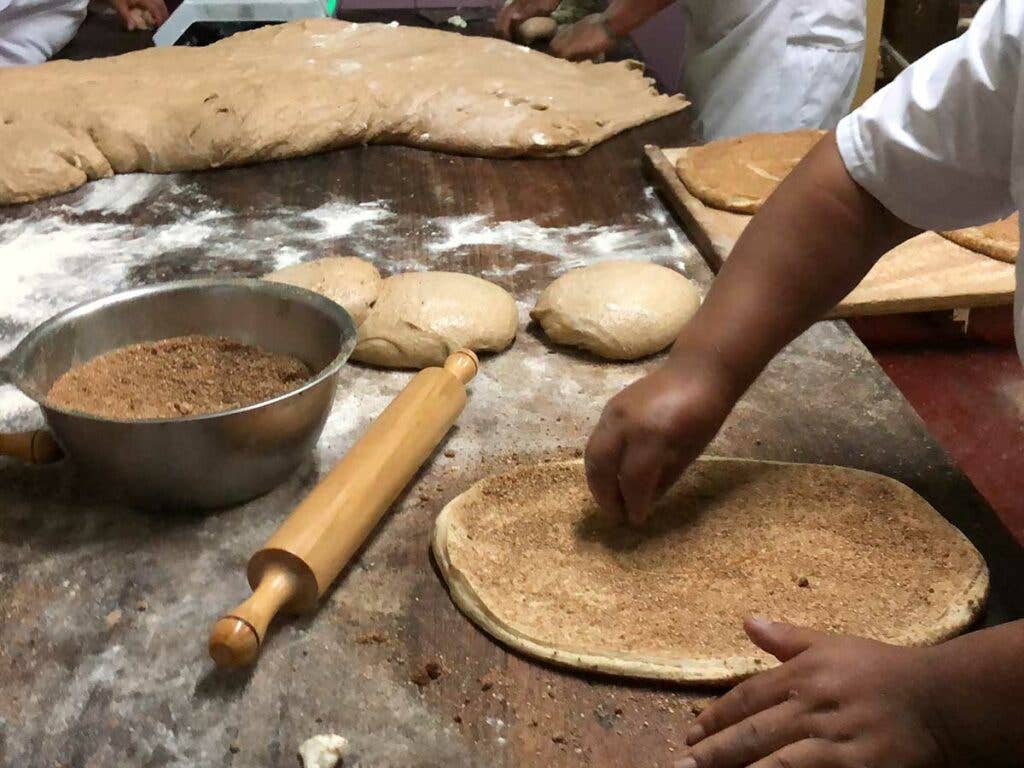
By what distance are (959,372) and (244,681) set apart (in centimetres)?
161

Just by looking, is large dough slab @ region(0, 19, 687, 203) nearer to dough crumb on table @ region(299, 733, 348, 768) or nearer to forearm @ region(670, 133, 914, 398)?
forearm @ region(670, 133, 914, 398)

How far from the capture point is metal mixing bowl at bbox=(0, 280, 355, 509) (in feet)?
3.55

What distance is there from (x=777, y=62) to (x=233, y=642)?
2.41 metres

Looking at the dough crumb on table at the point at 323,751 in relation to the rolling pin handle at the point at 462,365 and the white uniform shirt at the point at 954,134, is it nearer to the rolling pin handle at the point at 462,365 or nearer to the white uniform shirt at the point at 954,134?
the rolling pin handle at the point at 462,365

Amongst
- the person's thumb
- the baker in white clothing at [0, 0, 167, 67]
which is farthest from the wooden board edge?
the baker in white clothing at [0, 0, 167, 67]

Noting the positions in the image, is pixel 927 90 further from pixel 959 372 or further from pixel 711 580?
pixel 959 372

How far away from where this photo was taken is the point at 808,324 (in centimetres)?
119

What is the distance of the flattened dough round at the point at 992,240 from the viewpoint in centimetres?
182

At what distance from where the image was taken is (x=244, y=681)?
96 centimetres

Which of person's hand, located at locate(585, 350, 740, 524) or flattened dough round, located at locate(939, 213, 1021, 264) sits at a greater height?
person's hand, located at locate(585, 350, 740, 524)

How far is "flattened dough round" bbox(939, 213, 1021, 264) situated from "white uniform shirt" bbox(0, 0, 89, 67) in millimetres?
2841

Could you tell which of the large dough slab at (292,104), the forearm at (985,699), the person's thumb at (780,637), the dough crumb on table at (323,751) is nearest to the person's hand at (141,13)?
the large dough slab at (292,104)

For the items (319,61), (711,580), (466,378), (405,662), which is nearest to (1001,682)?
(711,580)

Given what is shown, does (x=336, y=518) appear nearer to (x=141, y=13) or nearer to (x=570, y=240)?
(x=570, y=240)
